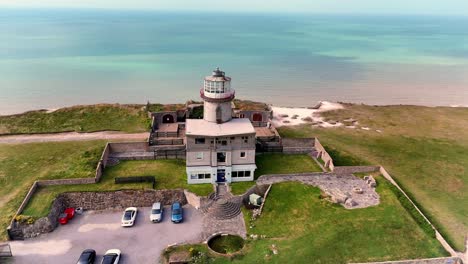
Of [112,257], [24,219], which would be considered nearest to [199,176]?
[112,257]

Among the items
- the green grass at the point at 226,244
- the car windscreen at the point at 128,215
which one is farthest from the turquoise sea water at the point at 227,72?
the green grass at the point at 226,244

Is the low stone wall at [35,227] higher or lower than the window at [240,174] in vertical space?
lower

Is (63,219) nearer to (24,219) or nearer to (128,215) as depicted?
(24,219)

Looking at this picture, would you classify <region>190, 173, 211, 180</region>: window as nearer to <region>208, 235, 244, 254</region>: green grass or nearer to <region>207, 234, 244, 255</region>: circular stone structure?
<region>207, 234, 244, 255</region>: circular stone structure

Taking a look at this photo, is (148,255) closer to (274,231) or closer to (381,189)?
(274,231)

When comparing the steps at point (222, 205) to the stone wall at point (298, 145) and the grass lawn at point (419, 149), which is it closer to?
the stone wall at point (298, 145)

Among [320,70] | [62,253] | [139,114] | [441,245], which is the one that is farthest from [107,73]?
[441,245]

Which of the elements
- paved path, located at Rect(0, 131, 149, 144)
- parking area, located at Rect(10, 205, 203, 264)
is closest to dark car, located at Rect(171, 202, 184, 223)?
parking area, located at Rect(10, 205, 203, 264)
